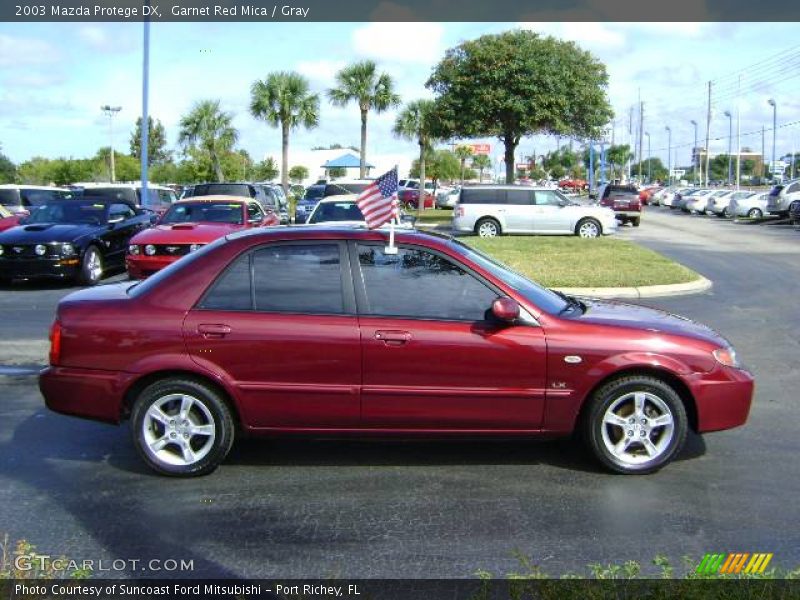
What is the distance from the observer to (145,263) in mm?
12359

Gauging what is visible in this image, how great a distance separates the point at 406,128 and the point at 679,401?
158 ft

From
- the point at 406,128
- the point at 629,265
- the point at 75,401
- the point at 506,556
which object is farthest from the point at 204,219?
the point at 406,128

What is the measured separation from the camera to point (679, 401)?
5320mm

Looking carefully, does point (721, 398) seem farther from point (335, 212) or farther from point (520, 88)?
point (520, 88)

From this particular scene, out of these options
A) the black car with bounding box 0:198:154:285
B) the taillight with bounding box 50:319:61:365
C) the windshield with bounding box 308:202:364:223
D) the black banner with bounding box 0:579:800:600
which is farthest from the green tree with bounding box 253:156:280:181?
the black banner with bounding box 0:579:800:600

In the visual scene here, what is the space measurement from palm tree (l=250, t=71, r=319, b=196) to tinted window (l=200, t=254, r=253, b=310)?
39803 millimetres

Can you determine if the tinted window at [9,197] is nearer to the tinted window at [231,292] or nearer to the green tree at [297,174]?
the tinted window at [231,292]

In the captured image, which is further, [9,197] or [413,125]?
[413,125]

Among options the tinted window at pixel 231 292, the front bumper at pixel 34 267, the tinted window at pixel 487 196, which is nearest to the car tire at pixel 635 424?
the tinted window at pixel 231 292

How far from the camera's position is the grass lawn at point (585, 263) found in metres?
13.8

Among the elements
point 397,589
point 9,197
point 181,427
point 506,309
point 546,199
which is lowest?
point 397,589

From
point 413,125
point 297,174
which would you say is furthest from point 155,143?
point 413,125

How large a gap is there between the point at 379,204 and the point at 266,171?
2752 inches

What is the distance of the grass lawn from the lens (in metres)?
13.8
